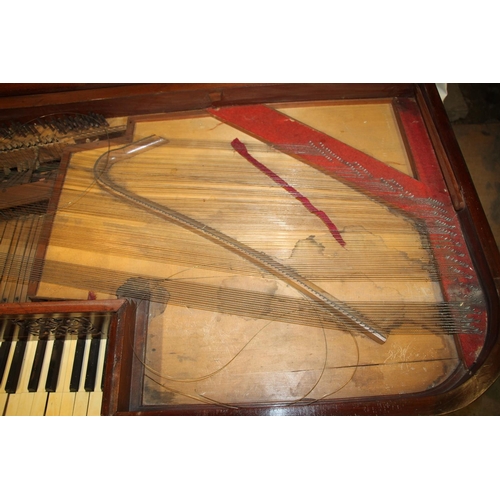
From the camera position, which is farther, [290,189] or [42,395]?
[290,189]

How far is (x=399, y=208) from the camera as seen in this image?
1894mm

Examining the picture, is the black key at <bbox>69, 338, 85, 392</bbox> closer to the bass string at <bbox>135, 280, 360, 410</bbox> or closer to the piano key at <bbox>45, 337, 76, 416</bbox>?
the piano key at <bbox>45, 337, 76, 416</bbox>

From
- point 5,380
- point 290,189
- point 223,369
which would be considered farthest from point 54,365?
point 290,189

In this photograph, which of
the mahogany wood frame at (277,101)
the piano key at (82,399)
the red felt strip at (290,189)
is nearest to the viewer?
the mahogany wood frame at (277,101)

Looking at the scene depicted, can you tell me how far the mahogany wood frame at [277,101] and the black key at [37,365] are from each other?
435 millimetres

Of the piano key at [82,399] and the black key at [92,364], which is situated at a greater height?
the black key at [92,364]

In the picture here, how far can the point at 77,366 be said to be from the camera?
1.67 meters

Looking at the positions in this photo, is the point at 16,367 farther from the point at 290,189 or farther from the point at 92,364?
the point at 290,189

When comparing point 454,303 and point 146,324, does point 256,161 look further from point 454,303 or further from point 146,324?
point 454,303

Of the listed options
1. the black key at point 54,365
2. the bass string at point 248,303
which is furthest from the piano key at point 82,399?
the bass string at point 248,303

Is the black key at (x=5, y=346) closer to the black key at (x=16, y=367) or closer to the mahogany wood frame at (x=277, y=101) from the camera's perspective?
the black key at (x=16, y=367)

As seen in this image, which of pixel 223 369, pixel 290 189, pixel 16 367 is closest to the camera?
pixel 223 369

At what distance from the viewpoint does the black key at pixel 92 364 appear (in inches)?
64.3

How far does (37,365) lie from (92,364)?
0.25 metres
